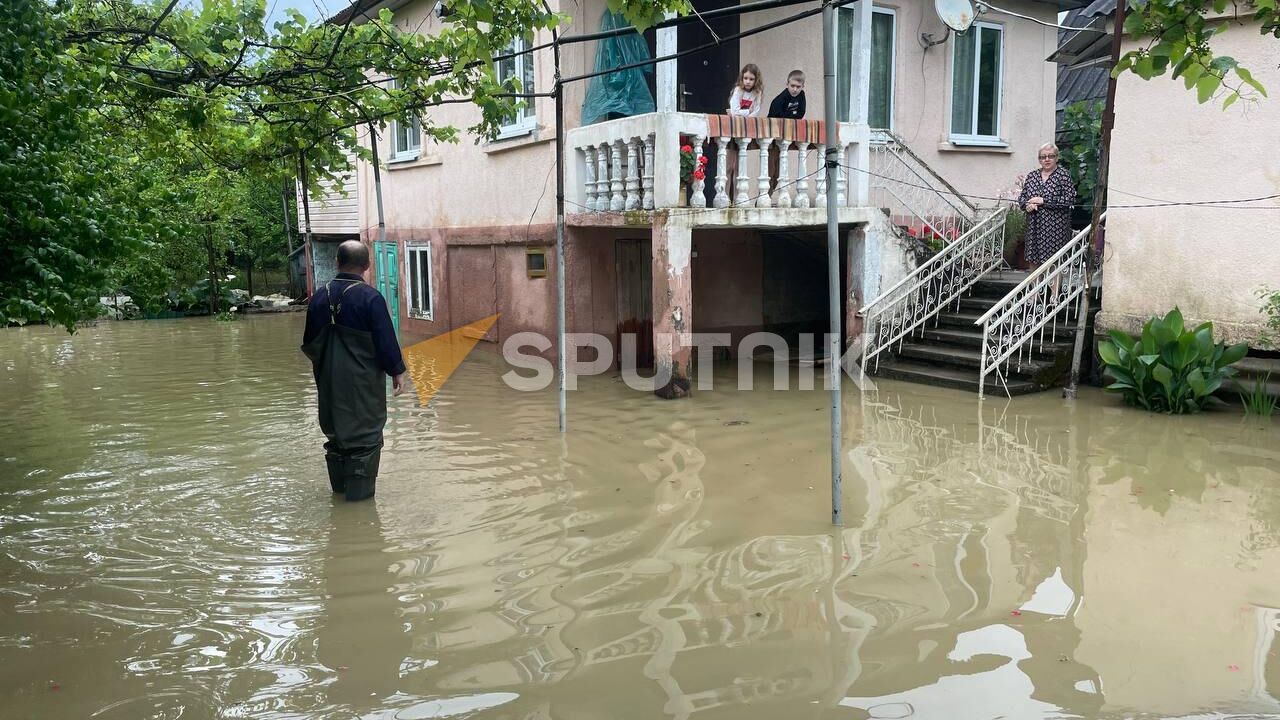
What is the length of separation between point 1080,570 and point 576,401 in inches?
233

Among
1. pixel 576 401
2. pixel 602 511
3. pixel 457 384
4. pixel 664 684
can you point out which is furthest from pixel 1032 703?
pixel 457 384

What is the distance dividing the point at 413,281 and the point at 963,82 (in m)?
9.33

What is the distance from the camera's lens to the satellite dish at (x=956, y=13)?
12.0 m

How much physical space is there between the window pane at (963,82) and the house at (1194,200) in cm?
337

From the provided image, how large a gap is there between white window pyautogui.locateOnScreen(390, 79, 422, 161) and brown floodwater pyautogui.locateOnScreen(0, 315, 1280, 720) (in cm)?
818

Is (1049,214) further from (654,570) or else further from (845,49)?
(654,570)

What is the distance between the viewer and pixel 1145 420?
8.82 metres

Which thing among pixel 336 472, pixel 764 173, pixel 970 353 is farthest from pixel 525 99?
pixel 336 472

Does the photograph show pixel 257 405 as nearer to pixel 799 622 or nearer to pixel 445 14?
pixel 445 14

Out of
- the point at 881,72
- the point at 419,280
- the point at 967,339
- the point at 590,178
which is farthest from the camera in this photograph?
the point at 419,280

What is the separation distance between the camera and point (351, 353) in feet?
20.8

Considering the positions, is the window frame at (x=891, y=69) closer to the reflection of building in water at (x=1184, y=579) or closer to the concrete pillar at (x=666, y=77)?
the concrete pillar at (x=666, y=77)

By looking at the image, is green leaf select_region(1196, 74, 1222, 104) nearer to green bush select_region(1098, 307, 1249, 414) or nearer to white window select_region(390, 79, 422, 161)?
green bush select_region(1098, 307, 1249, 414)

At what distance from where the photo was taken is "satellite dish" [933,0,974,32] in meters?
12.0
